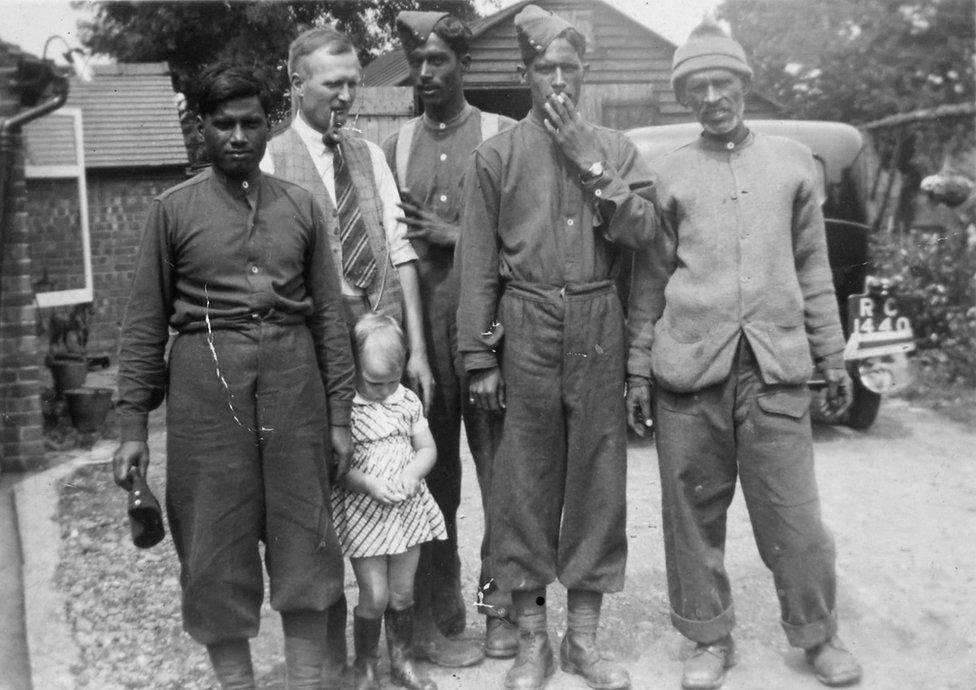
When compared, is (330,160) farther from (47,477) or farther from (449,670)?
(47,477)

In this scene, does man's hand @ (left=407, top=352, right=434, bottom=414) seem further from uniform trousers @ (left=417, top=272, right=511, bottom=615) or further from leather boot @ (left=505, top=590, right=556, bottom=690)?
leather boot @ (left=505, top=590, right=556, bottom=690)

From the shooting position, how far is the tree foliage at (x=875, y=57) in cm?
1769

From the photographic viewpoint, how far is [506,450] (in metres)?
3.34

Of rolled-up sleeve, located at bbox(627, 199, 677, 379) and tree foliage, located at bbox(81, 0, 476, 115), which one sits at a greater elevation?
tree foliage, located at bbox(81, 0, 476, 115)

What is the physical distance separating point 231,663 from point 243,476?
0.57m

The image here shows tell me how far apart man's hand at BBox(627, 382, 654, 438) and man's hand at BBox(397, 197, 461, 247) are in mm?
808

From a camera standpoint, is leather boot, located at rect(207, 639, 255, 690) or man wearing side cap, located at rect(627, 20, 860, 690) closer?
leather boot, located at rect(207, 639, 255, 690)

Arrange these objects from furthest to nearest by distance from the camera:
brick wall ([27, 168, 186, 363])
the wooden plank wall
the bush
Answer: brick wall ([27, 168, 186, 363])
the wooden plank wall
the bush

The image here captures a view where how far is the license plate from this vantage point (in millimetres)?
6570

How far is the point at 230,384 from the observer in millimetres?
2846

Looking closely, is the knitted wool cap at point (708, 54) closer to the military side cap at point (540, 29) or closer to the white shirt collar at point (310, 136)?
the military side cap at point (540, 29)

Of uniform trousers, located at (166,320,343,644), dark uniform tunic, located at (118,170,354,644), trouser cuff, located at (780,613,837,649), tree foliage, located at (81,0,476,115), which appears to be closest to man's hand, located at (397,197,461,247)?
dark uniform tunic, located at (118,170,354,644)

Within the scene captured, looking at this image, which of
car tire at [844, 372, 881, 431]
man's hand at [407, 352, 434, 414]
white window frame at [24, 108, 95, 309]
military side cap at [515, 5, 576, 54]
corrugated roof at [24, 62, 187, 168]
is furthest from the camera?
corrugated roof at [24, 62, 187, 168]

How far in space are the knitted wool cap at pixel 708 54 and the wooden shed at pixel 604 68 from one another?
7.78 m
